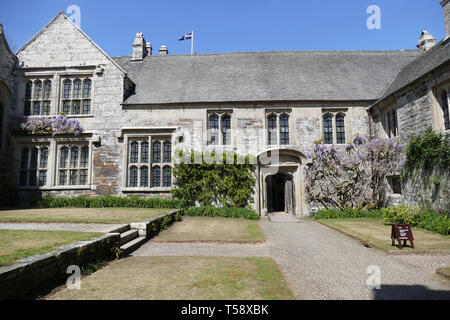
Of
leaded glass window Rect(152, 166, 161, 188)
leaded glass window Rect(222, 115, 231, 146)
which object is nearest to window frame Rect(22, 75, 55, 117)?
leaded glass window Rect(152, 166, 161, 188)

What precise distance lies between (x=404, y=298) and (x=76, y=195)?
1454cm

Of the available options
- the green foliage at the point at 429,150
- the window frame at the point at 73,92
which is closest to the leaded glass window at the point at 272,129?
the green foliage at the point at 429,150

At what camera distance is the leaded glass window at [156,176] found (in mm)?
14109

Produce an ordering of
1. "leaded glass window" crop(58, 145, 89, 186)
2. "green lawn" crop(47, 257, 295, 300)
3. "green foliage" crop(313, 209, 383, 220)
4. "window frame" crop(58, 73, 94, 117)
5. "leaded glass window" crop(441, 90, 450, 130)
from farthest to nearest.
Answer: "window frame" crop(58, 73, 94, 117) → "leaded glass window" crop(58, 145, 89, 186) → "green foliage" crop(313, 209, 383, 220) → "leaded glass window" crop(441, 90, 450, 130) → "green lawn" crop(47, 257, 295, 300)

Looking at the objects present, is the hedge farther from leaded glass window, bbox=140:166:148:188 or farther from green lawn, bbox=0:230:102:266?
green lawn, bbox=0:230:102:266

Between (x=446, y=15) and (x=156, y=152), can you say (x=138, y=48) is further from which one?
(x=446, y=15)

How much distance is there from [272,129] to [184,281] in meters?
11.1

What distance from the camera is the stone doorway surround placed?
13836mm

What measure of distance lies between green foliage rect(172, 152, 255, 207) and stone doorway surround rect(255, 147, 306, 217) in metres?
0.61

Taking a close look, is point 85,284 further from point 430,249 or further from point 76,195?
point 76,195

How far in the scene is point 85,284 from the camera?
4.25 meters

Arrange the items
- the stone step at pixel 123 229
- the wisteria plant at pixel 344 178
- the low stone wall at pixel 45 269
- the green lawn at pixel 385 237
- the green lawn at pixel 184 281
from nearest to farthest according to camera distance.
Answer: the low stone wall at pixel 45 269
the green lawn at pixel 184 281
the green lawn at pixel 385 237
the stone step at pixel 123 229
the wisteria plant at pixel 344 178

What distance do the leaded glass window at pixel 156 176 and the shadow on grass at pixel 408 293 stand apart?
37.8 feet

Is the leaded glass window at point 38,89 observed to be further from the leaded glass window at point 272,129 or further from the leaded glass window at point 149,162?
the leaded glass window at point 272,129
